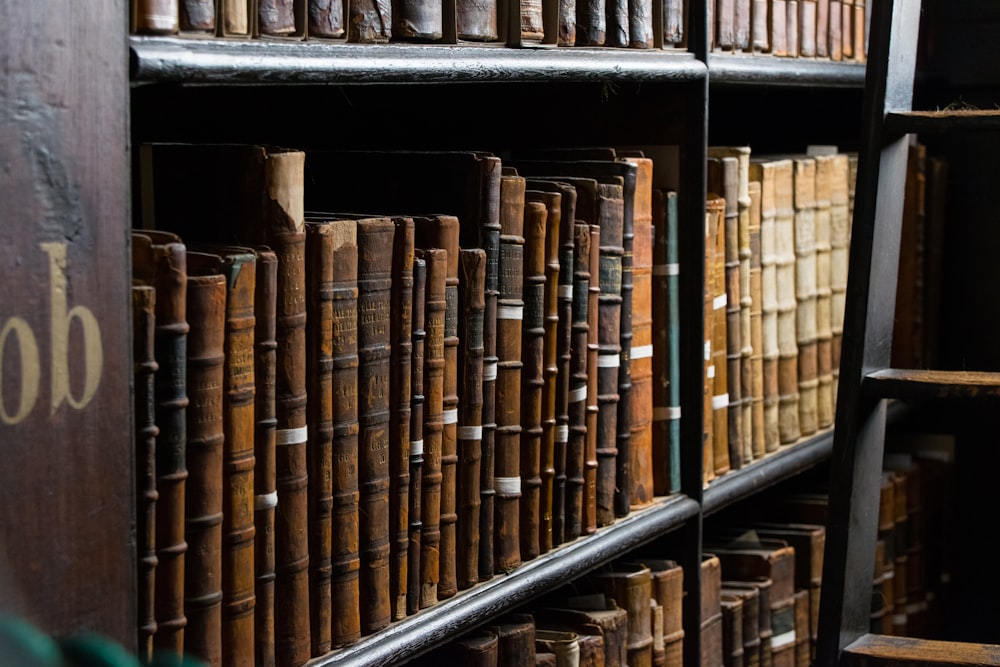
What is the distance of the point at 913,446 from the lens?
8.88 feet

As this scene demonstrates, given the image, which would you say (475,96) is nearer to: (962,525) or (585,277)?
(585,277)

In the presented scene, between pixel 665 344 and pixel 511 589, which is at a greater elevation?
pixel 665 344

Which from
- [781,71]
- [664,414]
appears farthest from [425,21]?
[781,71]

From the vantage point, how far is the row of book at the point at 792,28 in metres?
1.76

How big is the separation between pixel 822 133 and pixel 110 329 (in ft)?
6.27

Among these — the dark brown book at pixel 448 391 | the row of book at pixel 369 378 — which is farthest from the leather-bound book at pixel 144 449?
the dark brown book at pixel 448 391

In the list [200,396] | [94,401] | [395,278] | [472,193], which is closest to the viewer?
[94,401]

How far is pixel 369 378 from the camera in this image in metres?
1.20

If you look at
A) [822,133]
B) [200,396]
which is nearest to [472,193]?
[200,396]

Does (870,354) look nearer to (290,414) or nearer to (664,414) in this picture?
(664,414)

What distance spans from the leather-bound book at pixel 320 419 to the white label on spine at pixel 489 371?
217mm

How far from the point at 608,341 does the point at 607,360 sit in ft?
0.07

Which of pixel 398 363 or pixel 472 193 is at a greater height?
pixel 472 193

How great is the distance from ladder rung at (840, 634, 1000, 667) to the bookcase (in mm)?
271
